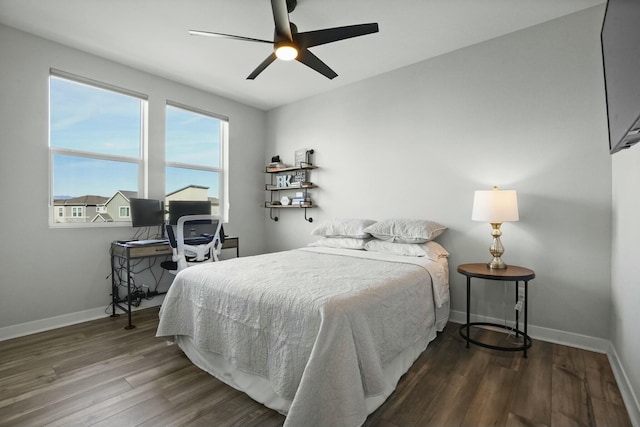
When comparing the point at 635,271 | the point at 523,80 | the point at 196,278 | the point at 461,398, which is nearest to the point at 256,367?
the point at 196,278

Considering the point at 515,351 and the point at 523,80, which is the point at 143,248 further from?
the point at 523,80

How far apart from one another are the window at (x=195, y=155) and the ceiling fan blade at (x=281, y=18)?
2.36m

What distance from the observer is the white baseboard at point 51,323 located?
2637 mm

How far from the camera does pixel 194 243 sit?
307 cm

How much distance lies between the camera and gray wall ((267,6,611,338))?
237 centimetres

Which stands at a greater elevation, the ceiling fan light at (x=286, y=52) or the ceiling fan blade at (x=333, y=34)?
the ceiling fan blade at (x=333, y=34)

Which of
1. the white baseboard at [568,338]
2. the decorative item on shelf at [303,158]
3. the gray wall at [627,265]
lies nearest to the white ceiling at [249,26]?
the decorative item on shelf at [303,158]

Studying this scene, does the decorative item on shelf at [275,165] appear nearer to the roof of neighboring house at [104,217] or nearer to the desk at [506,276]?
the roof of neighboring house at [104,217]

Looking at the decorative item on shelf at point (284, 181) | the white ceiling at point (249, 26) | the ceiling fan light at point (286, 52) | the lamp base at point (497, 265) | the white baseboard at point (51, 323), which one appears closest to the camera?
the ceiling fan light at point (286, 52)

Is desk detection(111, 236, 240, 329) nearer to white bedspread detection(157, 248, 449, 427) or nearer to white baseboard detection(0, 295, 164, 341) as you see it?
white baseboard detection(0, 295, 164, 341)

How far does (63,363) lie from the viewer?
2.19 meters

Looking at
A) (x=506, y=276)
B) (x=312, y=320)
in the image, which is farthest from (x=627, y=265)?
(x=312, y=320)

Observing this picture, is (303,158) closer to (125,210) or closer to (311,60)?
(311,60)

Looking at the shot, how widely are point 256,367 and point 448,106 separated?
2.95 meters
